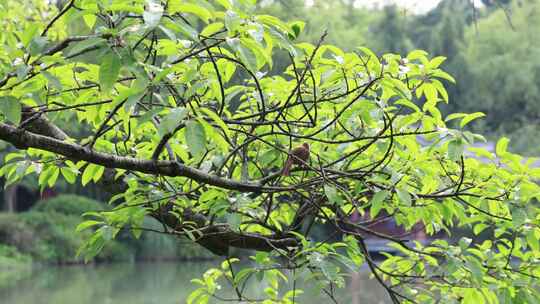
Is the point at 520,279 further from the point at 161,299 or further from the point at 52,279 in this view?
the point at 52,279

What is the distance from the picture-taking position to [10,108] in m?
0.87

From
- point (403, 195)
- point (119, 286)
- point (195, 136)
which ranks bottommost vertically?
point (119, 286)

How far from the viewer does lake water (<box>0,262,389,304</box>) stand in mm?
6285

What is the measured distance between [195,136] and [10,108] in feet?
0.85

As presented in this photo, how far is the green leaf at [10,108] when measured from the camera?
2.84ft

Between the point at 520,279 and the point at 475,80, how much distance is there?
14382mm

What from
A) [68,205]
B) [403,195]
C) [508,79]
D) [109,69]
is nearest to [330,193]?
[403,195]

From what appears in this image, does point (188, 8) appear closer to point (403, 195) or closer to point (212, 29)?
point (212, 29)

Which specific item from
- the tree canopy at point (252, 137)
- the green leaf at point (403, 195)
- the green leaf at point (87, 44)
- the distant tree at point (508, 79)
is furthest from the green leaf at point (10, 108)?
the distant tree at point (508, 79)

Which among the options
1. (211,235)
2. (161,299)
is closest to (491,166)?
(211,235)

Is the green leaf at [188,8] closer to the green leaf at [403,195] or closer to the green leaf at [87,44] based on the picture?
the green leaf at [87,44]

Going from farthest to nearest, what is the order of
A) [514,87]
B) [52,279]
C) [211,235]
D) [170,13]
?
1. [514,87]
2. [52,279]
3. [211,235]
4. [170,13]

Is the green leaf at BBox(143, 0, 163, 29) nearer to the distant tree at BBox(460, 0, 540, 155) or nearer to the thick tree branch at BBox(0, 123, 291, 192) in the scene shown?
the thick tree branch at BBox(0, 123, 291, 192)

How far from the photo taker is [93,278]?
8.54m
